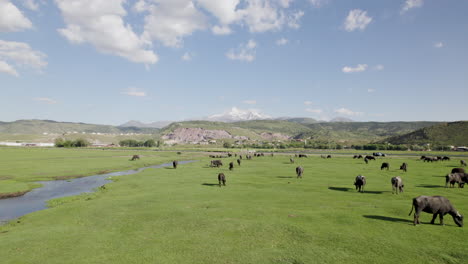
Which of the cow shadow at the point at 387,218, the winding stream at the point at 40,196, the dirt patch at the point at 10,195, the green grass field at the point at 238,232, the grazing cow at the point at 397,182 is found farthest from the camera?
the dirt patch at the point at 10,195

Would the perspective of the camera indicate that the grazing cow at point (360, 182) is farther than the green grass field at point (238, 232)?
Yes

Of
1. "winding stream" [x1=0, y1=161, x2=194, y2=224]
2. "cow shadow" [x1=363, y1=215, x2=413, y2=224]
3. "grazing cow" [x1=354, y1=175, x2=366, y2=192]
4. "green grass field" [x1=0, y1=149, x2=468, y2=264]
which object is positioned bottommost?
"winding stream" [x1=0, y1=161, x2=194, y2=224]

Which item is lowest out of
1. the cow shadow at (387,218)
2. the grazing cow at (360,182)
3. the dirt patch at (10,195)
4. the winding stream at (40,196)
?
the winding stream at (40,196)

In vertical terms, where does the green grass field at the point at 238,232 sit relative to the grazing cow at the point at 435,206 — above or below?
below

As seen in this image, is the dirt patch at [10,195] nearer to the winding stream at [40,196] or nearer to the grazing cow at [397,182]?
the winding stream at [40,196]

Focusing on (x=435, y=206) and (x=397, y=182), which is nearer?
(x=435, y=206)

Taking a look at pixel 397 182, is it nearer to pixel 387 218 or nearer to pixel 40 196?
pixel 387 218

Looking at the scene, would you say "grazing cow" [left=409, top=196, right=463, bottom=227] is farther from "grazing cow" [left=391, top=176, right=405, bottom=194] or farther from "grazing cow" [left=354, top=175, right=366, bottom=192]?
"grazing cow" [left=354, top=175, right=366, bottom=192]

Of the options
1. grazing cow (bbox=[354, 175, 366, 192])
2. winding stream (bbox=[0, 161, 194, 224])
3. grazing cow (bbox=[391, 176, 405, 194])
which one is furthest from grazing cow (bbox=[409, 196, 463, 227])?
winding stream (bbox=[0, 161, 194, 224])

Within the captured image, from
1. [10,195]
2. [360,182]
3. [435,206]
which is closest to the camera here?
[435,206]

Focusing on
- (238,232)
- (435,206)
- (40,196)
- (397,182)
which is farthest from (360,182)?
(40,196)

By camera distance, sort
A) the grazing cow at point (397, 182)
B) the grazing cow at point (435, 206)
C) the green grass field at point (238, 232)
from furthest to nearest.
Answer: the grazing cow at point (397, 182)
the grazing cow at point (435, 206)
the green grass field at point (238, 232)

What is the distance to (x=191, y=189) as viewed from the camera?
33.2m

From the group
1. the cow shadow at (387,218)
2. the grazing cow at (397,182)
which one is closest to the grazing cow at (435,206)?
the cow shadow at (387,218)
